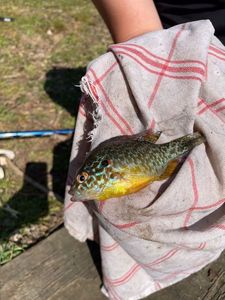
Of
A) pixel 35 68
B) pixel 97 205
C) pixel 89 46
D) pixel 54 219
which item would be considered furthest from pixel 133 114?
pixel 89 46

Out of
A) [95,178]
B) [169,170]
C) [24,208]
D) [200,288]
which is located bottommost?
[200,288]

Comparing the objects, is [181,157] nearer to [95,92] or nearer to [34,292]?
[95,92]

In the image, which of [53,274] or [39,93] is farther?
[39,93]

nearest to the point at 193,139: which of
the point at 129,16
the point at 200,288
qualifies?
the point at 129,16

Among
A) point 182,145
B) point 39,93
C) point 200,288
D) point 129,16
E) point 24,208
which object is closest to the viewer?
point 182,145

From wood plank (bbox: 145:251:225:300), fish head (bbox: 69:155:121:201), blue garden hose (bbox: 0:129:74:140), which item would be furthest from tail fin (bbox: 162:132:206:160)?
blue garden hose (bbox: 0:129:74:140)

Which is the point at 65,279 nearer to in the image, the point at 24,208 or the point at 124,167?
the point at 24,208

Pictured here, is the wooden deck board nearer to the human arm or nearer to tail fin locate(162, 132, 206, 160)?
tail fin locate(162, 132, 206, 160)
